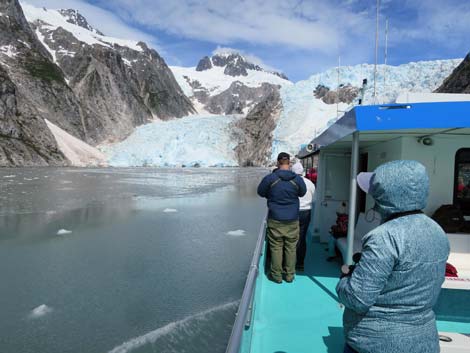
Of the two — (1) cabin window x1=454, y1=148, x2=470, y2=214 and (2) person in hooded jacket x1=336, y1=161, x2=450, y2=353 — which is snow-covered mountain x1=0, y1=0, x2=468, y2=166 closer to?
(1) cabin window x1=454, y1=148, x2=470, y2=214

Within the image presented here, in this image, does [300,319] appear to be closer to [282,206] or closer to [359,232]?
[282,206]

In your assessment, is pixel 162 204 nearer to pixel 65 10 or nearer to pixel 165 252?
pixel 165 252

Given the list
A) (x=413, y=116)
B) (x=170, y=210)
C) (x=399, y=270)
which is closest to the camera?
(x=399, y=270)

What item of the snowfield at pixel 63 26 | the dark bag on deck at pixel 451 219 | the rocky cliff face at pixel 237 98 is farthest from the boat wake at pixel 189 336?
the rocky cliff face at pixel 237 98

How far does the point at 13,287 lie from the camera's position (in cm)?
543

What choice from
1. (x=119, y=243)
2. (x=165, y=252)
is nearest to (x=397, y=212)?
(x=165, y=252)

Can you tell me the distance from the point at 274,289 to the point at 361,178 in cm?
294

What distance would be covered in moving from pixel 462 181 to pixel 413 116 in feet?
5.63

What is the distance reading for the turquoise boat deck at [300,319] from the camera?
10.4ft

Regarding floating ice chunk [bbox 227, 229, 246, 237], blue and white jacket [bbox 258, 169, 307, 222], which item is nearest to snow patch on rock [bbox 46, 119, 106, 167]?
floating ice chunk [bbox 227, 229, 246, 237]

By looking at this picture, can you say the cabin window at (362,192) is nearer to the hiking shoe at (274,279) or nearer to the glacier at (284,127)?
the hiking shoe at (274,279)

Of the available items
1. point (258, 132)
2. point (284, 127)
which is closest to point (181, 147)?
point (258, 132)

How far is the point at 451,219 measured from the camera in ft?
13.5

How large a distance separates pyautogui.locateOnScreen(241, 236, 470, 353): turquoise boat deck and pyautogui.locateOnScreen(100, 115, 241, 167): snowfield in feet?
144
